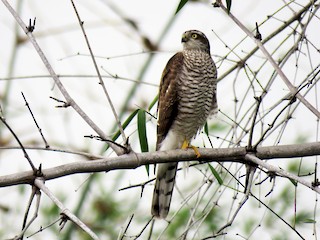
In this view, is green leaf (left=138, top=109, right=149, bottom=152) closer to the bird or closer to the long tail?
the long tail

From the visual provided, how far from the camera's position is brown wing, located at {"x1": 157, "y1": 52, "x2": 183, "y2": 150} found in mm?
4277

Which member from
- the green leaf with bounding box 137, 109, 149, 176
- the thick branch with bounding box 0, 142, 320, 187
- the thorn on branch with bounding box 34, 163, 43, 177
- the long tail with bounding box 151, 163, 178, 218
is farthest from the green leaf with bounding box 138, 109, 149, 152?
the long tail with bounding box 151, 163, 178, 218

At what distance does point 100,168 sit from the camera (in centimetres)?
277

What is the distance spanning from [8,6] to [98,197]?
9.76ft

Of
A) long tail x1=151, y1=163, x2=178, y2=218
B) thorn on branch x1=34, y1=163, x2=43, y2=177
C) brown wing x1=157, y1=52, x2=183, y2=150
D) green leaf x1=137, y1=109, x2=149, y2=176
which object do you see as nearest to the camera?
thorn on branch x1=34, y1=163, x2=43, y2=177

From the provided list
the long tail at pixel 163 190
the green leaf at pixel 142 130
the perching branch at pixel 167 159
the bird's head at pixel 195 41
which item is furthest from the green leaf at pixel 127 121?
the bird's head at pixel 195 41

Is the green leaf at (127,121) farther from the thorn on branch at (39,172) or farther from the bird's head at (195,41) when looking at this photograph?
the bird's head at (195,41)

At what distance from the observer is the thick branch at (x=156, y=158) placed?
2.65 m

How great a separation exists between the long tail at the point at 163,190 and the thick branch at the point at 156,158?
1.00 meters

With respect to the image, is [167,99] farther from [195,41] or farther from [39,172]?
[39,172]

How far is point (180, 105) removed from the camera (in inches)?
171

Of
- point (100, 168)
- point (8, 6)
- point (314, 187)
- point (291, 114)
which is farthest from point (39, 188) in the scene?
point (291, 114)

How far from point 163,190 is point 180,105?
1.82 ft

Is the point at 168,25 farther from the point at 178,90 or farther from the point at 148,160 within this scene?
the point at 148,160
